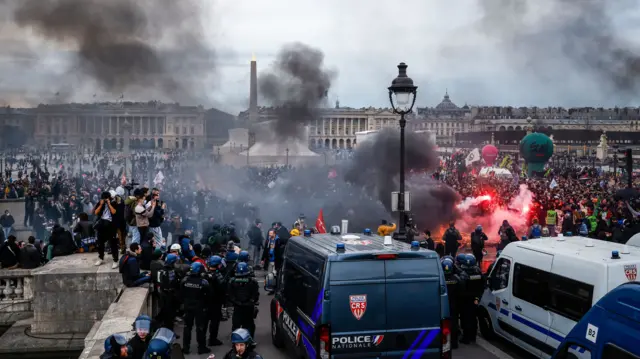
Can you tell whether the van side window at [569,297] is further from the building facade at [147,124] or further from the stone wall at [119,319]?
the building facade at [147,124]

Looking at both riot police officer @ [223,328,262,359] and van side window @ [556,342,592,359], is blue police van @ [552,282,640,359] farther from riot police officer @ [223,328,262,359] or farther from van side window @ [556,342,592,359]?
riot police officer @ [223,328,262,359]

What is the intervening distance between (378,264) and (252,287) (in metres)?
2.26

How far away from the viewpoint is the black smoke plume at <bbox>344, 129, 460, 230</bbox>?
24.6 meters

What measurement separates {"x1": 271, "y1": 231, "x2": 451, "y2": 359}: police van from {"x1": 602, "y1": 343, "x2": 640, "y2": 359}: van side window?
77.9 inches

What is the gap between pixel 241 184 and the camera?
116 feet

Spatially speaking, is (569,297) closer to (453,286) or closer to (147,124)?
(453,286)

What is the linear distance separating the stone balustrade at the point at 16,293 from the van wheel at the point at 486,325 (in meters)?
6.97

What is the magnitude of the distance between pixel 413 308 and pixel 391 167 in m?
25.1

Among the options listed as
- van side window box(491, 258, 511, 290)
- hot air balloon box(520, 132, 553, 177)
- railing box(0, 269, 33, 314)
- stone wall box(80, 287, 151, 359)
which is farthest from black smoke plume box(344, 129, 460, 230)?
stone wall box(80, 287, 151, 359)

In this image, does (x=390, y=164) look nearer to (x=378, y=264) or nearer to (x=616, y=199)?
(x=616, y=199)

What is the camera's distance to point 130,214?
33.6 feet

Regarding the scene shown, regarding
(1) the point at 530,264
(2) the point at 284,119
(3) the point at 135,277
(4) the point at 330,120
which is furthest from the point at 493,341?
(4) the point at 330,120

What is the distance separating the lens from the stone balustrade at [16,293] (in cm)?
973

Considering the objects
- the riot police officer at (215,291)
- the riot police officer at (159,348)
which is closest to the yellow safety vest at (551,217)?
the riot police officer at (215,291)
